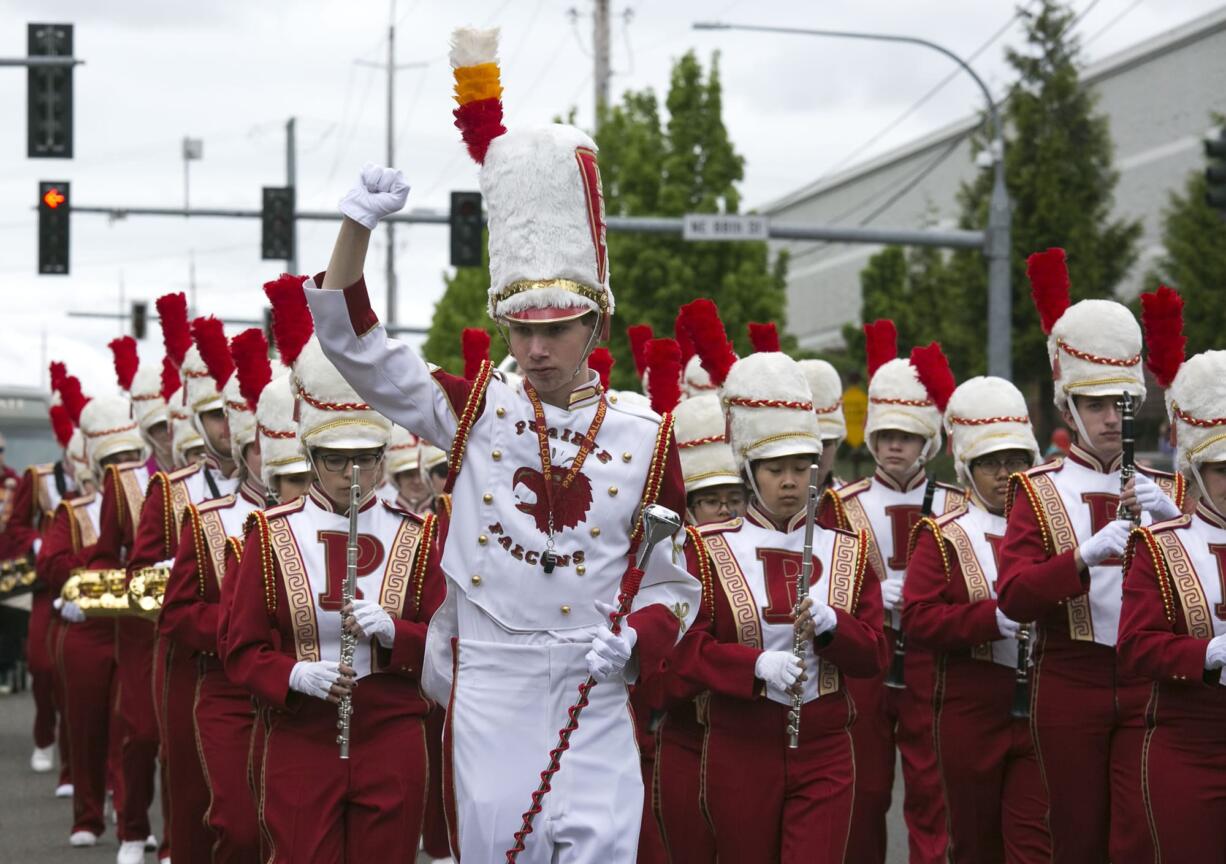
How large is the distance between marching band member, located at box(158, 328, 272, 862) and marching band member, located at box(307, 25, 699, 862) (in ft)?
8.33

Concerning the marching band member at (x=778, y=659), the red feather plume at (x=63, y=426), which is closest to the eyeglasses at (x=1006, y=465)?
the marching band member at (x=778, y=659)

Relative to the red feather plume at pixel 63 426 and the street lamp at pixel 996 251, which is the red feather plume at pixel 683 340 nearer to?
the red feather plume at pixel 63 426

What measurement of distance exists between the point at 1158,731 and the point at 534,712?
8.67 ft

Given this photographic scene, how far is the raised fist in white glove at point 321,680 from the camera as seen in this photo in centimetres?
705

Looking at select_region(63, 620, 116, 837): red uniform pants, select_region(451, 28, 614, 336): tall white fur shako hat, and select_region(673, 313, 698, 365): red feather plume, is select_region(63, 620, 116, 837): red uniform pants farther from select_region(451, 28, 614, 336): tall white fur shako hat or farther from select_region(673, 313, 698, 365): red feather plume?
select_region(451, 28, 614, 336): tall white fur shako hat

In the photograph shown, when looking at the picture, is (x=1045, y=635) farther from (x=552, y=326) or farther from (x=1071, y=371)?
(x=552, y=326)

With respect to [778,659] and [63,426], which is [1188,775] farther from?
[63,426]

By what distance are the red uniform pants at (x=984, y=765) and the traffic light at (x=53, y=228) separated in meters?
19.1

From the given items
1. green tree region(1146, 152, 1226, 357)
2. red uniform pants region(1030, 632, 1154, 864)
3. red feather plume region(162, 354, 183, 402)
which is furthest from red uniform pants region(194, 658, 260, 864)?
green tree region(1146, 152, 1226, 357)

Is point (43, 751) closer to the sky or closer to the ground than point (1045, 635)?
closer to the ground

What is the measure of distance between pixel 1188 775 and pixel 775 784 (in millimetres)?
1334

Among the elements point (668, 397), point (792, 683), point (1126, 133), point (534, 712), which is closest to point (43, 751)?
point (668, 397)

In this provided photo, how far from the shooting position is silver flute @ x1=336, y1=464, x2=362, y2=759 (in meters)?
7.10

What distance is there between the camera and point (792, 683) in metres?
7.13
